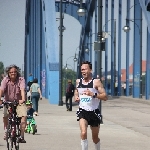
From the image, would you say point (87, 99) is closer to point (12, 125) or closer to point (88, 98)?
point (88, 98)

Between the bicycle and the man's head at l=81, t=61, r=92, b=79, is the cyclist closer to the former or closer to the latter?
the bicycle

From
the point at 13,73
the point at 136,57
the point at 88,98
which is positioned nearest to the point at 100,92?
the point at 88,98

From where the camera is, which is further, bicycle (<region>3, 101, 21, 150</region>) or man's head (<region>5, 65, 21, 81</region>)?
man's head (<region>5, 65, 21, 81</region>)

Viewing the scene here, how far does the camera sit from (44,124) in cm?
2044

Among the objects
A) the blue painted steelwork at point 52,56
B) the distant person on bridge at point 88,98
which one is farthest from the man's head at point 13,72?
the blue painted steelwork at point 52,56

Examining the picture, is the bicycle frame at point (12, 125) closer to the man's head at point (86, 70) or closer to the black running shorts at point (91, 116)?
the black running shorts at point (91, 116)

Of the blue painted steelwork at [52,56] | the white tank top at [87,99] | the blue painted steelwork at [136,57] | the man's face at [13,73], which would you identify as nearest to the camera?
the white tank top at [87,99]

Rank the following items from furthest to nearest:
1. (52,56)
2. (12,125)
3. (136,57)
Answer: (136,57), (52,56), (12,125)

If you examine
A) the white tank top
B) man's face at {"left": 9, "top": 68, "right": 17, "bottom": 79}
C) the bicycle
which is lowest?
the bicycle

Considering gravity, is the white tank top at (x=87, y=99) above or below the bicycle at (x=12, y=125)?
above

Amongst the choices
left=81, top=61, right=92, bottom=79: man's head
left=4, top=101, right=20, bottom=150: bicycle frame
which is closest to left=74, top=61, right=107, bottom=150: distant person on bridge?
left=81, top=61, right=92, bottom=79: man's head

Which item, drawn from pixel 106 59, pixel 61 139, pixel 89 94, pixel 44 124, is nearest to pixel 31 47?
pixel 106 59

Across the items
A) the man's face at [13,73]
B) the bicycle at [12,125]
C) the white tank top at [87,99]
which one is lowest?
the bicycle at [12,125]

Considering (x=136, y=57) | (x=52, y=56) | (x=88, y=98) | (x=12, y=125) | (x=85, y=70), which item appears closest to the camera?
(x=85, y=70)
